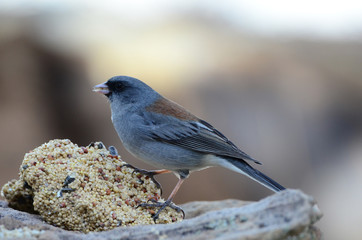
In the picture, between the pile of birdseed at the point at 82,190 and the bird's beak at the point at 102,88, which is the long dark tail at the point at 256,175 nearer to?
the pile of birdseed at the point at 82,190

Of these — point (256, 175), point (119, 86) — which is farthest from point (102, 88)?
point (256, 175)

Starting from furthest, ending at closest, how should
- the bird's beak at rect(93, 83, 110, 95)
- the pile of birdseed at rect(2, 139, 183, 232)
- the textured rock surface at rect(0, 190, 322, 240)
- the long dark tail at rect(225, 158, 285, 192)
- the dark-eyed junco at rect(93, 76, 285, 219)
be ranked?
the bird's beak at rect(93, 83, 110, 95) < the dark-eyed junco at rect(93, 76, 285, 219) < the long dark tail at rect(225, 158, 285, 192) < the pile of birdseed at rect(2, 139, 183, 232) < the textured rock surface at rect(0, 190, 322, 240)

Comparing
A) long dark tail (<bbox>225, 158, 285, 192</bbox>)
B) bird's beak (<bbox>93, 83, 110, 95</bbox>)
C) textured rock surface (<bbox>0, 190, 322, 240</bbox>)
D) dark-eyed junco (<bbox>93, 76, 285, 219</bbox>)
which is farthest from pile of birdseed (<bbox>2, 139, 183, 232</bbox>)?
bird's beak (<bbox>93, 83, 110, 95</bbox>)

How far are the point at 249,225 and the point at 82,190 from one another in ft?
4.67

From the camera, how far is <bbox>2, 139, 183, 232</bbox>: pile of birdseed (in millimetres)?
3416

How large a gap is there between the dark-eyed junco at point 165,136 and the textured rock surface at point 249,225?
1470 mm

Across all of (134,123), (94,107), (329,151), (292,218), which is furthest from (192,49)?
(292,218)

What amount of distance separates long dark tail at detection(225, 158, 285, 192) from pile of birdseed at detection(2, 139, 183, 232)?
69 cm

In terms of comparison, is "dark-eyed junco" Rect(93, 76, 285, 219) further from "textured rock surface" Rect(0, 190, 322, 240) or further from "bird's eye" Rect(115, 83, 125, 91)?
"textured rock surface" Rect(0, 190, 322, 240)

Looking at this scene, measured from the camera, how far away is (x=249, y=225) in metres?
2.61

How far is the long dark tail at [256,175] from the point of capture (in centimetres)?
413

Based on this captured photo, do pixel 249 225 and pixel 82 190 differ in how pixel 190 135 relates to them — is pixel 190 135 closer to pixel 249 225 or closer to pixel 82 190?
pixel 82 190

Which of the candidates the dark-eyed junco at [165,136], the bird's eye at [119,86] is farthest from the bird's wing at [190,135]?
the bird's eye at [119,86]

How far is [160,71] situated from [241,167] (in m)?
5.32
